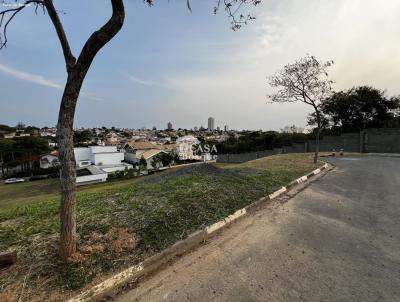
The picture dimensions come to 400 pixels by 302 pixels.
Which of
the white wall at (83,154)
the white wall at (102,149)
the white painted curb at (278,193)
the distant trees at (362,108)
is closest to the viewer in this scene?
the white painted curb at (278,193)

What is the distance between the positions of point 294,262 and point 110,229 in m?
2.82

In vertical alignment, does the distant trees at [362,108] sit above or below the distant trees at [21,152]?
above

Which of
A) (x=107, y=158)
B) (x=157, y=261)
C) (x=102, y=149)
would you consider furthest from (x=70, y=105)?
(x=102, y=149)

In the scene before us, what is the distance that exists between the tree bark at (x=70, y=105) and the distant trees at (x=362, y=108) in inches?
1087

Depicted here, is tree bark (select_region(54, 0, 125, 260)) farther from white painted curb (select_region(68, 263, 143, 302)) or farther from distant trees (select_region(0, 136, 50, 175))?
distant trees (select_region(0, 136, 50, 175))

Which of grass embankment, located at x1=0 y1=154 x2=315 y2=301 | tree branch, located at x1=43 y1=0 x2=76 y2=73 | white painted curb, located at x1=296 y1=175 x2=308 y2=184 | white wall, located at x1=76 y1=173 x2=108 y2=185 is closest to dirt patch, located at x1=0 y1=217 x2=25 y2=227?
grass embankment, located at x1=0 y1=154 x2=315 y2=301

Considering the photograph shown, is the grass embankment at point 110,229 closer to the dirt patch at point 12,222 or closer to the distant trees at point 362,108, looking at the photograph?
the dirt patch at point 12,222

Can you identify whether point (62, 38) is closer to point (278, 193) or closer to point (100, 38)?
point (100, 38)

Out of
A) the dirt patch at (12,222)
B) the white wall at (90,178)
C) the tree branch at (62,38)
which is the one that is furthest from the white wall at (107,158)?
the tree branch at (62,38)

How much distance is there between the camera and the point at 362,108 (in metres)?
28.5

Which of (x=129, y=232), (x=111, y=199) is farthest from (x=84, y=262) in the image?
(x=111, y=199)

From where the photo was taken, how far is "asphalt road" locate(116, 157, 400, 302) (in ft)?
8.70

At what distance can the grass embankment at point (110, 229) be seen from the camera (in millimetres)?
2711

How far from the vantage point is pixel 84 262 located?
116 inches
